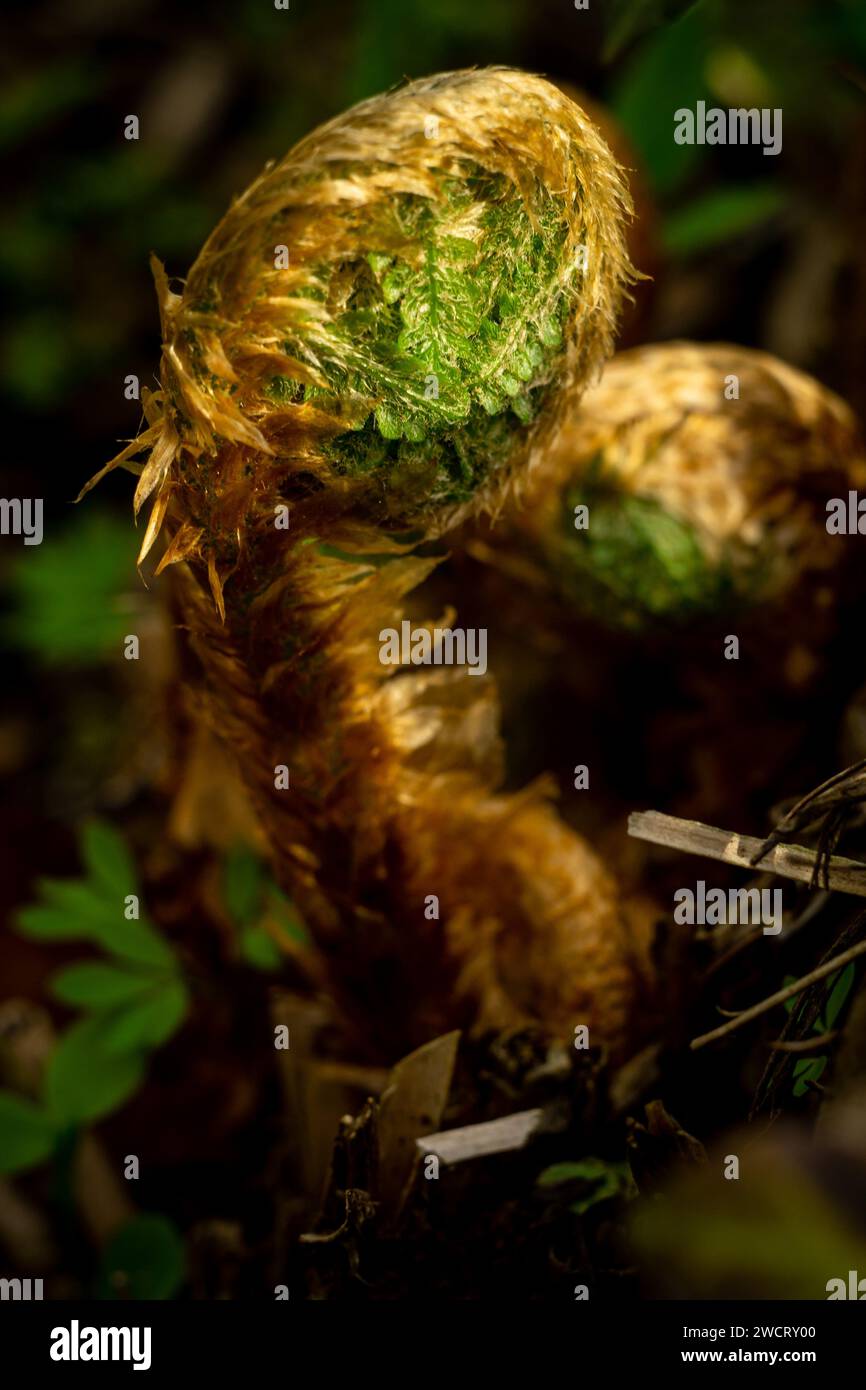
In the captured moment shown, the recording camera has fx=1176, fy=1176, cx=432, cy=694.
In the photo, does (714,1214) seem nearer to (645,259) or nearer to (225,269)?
(225,269)

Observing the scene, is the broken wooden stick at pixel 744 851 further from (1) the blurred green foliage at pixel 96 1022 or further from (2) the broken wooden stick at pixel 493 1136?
(1) the blurred green foliage at pixel 96 1022

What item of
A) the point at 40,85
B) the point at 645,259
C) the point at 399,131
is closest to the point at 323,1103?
the point at 399,131

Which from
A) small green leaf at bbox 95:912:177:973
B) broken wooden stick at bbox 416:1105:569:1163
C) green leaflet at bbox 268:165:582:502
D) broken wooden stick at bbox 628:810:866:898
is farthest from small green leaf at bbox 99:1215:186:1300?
green leaflet at bbox 268:165:582:502

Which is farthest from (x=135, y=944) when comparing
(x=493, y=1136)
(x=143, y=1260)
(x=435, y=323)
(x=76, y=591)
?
(x=76, y=591)

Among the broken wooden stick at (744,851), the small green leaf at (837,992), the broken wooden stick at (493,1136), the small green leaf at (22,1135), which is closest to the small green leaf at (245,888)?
the small green leaf at (22,1135)

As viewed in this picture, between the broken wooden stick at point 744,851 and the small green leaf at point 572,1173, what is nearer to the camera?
the broken wooden stick at point 744,851

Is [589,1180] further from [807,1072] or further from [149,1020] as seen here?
[149,1020]

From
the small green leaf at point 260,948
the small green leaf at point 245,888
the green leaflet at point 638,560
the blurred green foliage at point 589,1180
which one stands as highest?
the green leaflet at point 638,560
